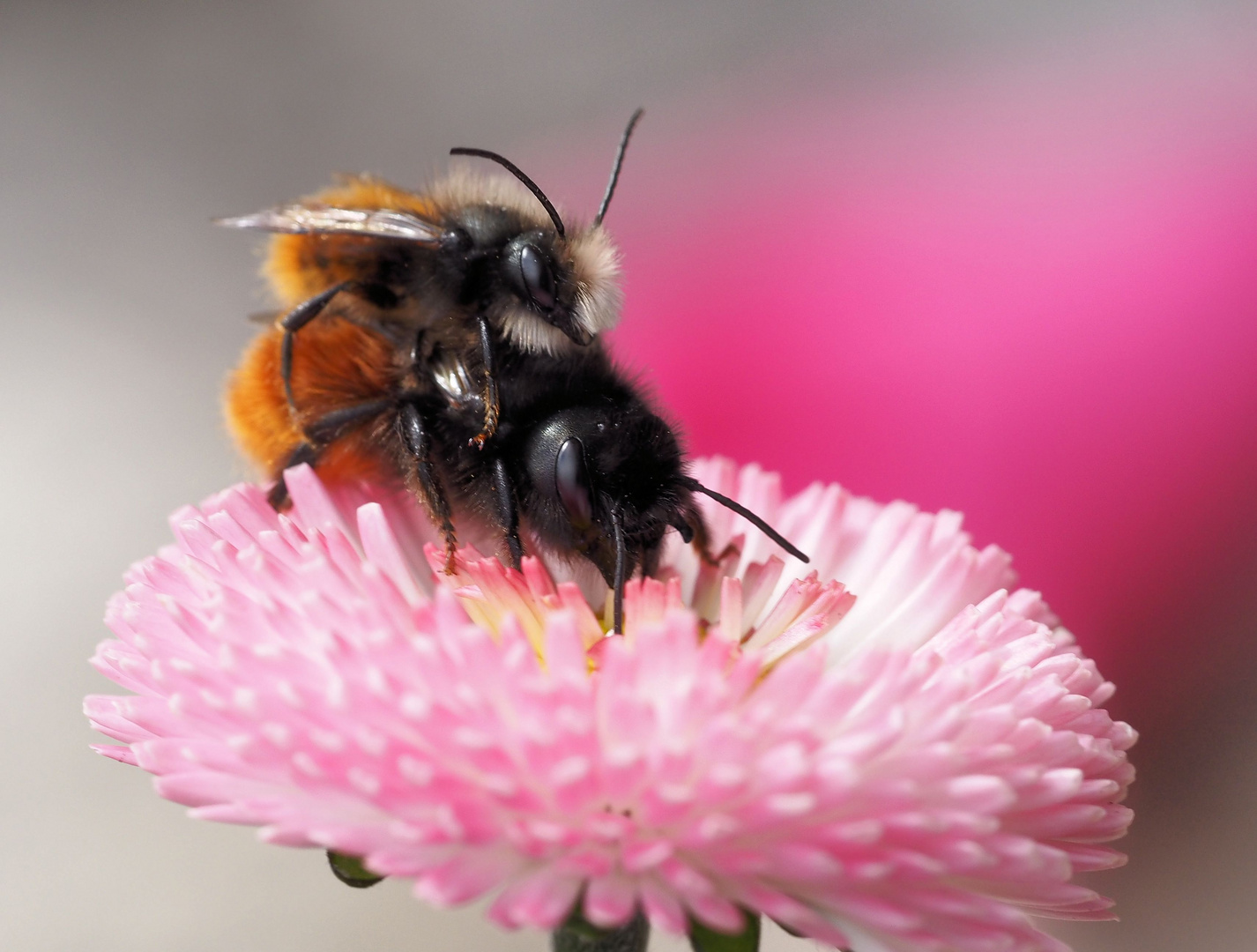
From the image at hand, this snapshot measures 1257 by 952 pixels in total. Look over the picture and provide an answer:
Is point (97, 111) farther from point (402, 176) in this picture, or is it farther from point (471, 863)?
point (471, 863)

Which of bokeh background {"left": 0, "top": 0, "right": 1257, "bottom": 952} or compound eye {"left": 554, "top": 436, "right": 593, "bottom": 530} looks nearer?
compound eye {"left": 554, "top": 436, "right": 593, "bottom": 530}

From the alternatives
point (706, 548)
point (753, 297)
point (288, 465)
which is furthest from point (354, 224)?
point (753, 297)

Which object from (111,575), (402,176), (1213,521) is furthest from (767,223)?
(111,575)

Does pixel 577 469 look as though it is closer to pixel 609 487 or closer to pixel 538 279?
pixel 609 487

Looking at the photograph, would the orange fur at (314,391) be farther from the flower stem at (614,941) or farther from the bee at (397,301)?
the flower stem at (614,941)

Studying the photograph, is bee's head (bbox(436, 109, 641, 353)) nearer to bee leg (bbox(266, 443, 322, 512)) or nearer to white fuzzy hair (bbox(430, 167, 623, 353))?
white fuzzy hair (bbox(430, 167, 623, 353))

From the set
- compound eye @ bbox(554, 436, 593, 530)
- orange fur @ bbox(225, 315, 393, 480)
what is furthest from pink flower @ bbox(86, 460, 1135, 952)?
orange fur @ bbox(225, 315, 393, 480)

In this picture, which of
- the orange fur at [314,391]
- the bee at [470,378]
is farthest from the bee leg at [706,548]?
the orange fur at [314,391]
